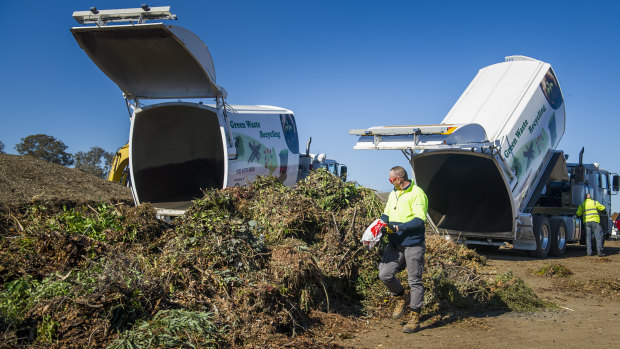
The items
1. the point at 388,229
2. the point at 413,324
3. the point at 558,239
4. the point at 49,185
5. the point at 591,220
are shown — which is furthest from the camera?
the point at 591,220

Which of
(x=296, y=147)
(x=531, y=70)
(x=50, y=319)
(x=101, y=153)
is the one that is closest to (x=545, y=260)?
(x=531, y=70)

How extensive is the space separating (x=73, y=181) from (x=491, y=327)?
10.3 metres

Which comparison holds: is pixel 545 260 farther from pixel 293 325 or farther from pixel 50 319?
pixel 50 319

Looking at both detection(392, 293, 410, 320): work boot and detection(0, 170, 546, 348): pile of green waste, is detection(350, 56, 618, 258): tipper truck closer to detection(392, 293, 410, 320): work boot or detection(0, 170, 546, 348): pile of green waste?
detection(0, 170, 546, 348): pile of green waste

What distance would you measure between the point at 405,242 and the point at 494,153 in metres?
5.26

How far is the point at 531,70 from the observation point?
1202cm

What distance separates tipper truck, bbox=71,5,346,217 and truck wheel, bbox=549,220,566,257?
Result: 684cm

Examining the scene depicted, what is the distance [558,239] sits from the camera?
44.1 ft

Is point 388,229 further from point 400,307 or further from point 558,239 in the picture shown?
point 558,239

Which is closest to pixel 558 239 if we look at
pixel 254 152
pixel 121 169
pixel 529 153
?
pixel 529 153

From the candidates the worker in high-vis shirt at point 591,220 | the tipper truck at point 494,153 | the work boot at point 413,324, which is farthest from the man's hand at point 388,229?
the worker in high-vis shirt at point 591,220

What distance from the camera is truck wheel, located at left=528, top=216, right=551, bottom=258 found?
1247 centimetres

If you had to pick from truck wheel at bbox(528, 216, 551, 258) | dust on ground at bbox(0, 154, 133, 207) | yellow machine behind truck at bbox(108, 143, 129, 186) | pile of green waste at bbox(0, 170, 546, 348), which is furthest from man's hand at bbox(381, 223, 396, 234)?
yellow machine behind truck at bbox(108, 143, 129, 186)

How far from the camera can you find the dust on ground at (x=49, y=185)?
35.0 feet
